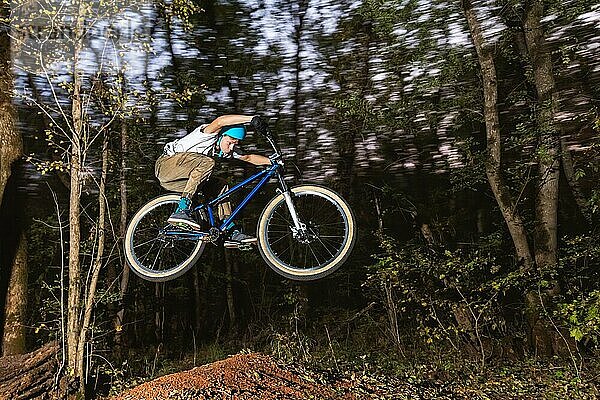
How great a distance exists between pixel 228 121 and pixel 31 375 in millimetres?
3510

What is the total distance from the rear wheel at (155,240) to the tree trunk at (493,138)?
13.7ft

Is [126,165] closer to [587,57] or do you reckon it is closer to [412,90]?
[412,90]

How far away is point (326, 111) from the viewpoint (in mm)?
8727

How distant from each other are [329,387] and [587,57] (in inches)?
230

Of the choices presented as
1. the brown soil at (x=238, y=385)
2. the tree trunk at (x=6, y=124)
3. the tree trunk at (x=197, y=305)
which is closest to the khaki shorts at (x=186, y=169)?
the brown soil at (x=238, y=385)

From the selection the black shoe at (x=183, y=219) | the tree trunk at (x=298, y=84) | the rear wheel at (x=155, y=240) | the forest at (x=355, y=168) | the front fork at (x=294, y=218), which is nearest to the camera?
the front fork at (x=294, y=218)

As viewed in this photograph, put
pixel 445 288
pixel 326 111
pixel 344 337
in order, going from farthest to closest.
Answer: pixel 344 337
pixel 326 111
pixel 445 288

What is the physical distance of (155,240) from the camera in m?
3.94

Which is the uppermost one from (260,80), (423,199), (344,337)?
(260,80)

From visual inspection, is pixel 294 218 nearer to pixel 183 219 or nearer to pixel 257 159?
pixel 257 159

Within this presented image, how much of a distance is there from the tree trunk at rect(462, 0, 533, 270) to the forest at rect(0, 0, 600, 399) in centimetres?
3

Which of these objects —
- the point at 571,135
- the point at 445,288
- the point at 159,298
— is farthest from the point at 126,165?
the point at 571,135

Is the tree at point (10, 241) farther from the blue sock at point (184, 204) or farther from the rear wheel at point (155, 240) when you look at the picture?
the blue sock at point (184, 204)

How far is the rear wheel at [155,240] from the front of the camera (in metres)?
3.79
